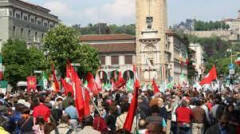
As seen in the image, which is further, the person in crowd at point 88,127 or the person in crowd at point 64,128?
the person in crowd at point 64,128

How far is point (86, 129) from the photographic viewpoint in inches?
427

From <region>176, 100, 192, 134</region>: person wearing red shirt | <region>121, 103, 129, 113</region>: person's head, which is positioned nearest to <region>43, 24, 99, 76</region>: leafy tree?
<region>176, 100, 192, 134</region>: person wearing red shirt

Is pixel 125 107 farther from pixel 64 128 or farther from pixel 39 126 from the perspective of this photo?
pixel 64 128

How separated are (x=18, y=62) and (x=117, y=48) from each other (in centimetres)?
4641

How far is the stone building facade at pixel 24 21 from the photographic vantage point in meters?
91.7

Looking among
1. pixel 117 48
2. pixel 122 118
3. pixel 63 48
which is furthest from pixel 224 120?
pixel 117 48

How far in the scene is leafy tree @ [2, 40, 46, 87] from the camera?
7788 cm

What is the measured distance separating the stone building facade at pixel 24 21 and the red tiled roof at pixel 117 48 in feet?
44.4

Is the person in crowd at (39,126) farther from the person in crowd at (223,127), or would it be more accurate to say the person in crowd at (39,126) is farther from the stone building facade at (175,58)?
the stone building facade at (175,58)

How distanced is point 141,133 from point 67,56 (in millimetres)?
65785

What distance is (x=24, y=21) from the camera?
325 ft

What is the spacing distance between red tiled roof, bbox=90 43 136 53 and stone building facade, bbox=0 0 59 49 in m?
13.5

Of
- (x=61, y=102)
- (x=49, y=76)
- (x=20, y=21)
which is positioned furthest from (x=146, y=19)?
(x=61, y=102)

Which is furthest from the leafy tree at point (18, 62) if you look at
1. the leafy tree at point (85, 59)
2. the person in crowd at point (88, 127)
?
the person in crowd at point (88, 127)
